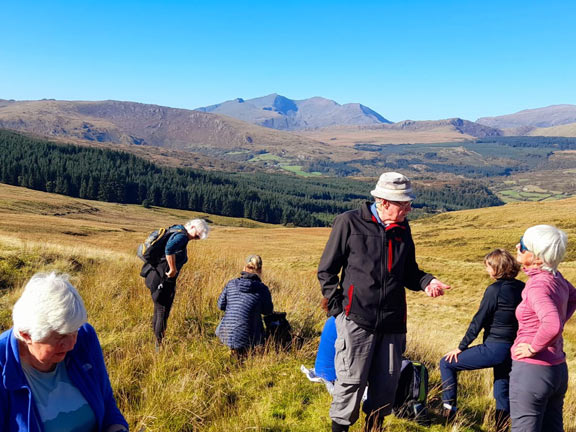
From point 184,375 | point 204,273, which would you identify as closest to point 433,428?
point 184,375

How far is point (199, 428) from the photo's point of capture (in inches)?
151

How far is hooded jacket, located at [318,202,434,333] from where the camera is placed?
3639 mm

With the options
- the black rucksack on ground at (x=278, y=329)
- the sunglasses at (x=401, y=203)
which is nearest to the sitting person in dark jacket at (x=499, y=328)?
the sunglasses at (x=401, y=203)

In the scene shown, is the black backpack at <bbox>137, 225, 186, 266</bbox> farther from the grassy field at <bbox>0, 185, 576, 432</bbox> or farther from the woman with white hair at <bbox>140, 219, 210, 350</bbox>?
the grassy field at <bbox>0, 185, 576, 432</bbox>

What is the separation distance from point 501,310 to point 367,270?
68.7 inches

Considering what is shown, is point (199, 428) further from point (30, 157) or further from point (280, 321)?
point (30, 157)

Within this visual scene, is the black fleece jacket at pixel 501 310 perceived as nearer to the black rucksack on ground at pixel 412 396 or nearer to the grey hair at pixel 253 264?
the black rucksack on ground at pixel 412 396

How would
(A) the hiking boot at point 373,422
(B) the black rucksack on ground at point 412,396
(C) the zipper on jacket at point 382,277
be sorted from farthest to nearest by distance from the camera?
(B) the black rucksack on ground at point 412,396, (A) the hiking boot at point 373,422, (C) the zipper on jacket at point 382,277

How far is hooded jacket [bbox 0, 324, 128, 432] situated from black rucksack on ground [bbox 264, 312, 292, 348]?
3.48 metres

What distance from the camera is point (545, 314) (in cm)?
322

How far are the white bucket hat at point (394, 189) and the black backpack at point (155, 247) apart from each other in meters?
2.97

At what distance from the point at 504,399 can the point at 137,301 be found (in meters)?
5.54

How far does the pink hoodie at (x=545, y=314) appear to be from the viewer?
321 cm

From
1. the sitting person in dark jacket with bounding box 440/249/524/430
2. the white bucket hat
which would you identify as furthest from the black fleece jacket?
the white bucket hat
